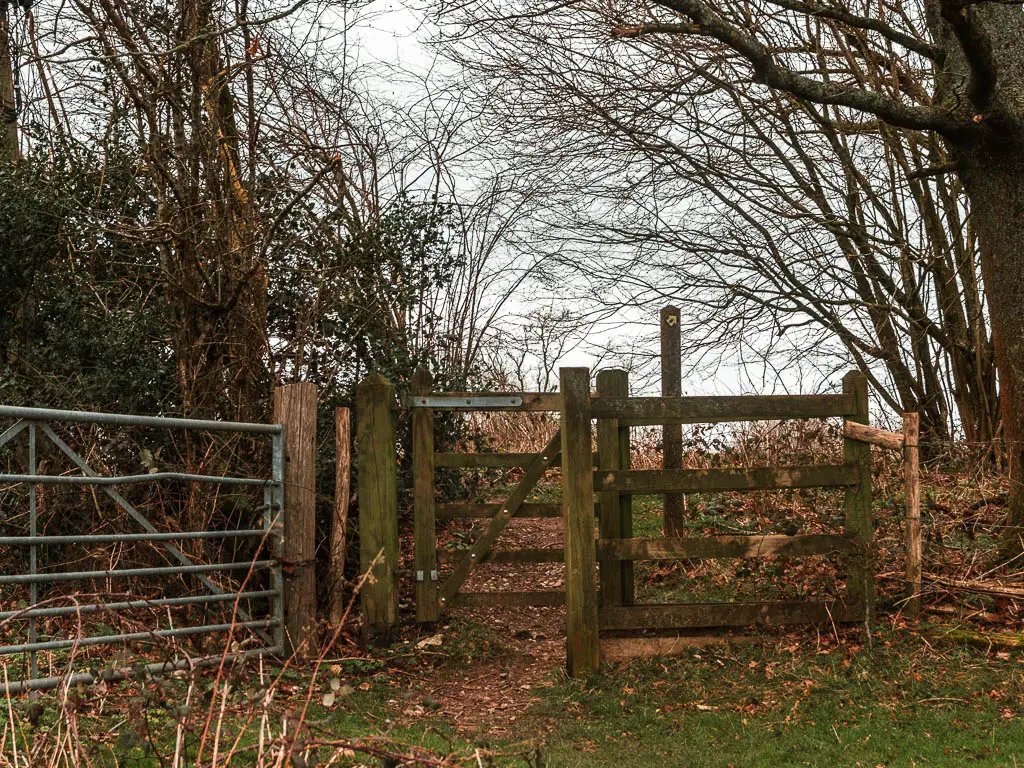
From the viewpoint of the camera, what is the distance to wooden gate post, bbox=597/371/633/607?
A: 7410 millimetres

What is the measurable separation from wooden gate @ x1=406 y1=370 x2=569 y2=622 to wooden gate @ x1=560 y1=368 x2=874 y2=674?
732 mm

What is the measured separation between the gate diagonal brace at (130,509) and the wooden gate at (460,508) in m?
1.21

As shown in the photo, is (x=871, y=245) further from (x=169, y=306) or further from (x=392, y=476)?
(x=169, y=306)

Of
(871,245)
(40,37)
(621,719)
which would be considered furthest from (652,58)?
(621,719)

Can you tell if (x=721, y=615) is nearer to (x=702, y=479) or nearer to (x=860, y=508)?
(x=702, y=479)

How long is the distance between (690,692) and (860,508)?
189 cm

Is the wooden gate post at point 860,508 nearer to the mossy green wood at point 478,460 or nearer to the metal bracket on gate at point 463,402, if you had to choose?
the mossy green wood at point 478,460

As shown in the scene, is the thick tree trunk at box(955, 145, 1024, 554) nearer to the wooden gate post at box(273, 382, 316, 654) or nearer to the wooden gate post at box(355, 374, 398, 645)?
the wooden gate post at box(355, 374, 398, 645)

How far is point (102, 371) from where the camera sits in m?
8.23

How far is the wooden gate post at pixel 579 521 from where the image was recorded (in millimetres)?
6699

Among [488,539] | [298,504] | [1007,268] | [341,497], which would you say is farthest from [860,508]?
[298,504]

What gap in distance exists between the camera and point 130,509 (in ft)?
20.3

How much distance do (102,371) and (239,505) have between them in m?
1.78

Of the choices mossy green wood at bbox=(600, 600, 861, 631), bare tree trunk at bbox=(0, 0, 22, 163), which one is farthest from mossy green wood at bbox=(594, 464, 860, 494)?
bare tree trunk at bbox=(0, 0, 22, 163)
